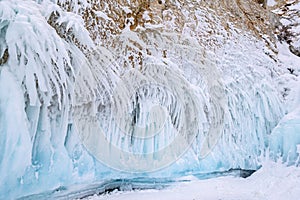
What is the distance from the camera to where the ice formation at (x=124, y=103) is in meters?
3.06

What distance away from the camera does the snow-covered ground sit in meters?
4.55

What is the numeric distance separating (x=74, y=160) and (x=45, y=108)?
2.64 feet

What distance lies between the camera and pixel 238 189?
17.7 ft

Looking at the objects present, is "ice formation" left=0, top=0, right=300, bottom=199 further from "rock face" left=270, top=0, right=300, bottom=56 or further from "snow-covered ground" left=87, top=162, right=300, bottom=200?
"rock face" left=270, top=0, right=300, bottom=56

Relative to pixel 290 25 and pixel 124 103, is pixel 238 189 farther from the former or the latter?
pixel 290 25

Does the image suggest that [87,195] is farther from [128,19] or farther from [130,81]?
[128,19]

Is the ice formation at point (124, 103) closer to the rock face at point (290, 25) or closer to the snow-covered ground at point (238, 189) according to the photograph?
the snow-covered ground at point (238, 189)

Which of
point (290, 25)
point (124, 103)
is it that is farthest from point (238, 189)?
point (290, 25)

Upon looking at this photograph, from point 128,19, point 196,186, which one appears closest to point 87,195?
point 196,186

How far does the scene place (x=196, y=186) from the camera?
5223 mm

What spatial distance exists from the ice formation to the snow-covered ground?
0.25m

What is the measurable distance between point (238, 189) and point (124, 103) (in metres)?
2.59

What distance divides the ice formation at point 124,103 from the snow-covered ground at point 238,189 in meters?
0.25

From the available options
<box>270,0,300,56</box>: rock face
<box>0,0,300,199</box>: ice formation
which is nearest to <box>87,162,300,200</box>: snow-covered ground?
<box>0,0,300,199</box>: ice formation
